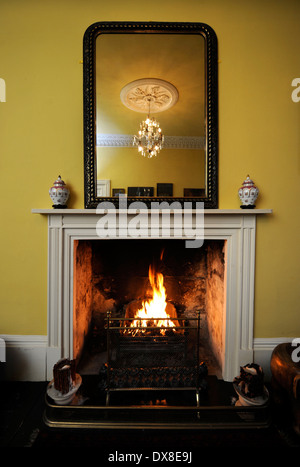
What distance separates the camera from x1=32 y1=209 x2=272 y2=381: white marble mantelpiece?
191 cm

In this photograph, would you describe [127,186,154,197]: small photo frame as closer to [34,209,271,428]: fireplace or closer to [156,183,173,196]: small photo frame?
[156,183,173,196]: small photo frame

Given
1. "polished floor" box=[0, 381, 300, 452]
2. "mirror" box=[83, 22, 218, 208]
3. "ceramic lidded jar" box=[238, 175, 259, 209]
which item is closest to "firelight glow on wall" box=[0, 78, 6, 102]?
"mirror" box=[83, 22, 218, 208]

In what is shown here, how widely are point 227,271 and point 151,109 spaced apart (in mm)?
1412

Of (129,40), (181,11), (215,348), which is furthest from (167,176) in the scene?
(215,348)

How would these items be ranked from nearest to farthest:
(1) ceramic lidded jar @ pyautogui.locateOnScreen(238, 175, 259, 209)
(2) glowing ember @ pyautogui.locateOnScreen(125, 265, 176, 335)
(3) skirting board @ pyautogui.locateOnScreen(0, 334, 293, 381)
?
(1) ceramic lidded jar @ pyautogui.locateOnScreen(238, 175, 259, 209), (3) skirting board @ pyautogui.locateOnScreen(0, 334, 293, 381), (2) glowing ember @ pyautogui.locateOnScreen(125, 265, 176, 335)

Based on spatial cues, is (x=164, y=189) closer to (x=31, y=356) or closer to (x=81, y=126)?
(x=81, y=126)

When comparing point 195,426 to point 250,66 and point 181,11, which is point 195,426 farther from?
point 181,11

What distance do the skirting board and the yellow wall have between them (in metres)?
0.06

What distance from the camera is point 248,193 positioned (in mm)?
1840

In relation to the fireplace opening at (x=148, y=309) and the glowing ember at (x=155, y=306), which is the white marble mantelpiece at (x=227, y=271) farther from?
the glowing ember at (x=155, y=306)

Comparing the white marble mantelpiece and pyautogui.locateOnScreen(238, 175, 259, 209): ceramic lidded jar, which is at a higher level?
pyautogui.locateOnScreen(238, 175, 259, 209): ceramic lidded jar

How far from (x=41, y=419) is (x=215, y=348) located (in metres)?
1.50

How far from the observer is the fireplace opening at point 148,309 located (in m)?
1.88

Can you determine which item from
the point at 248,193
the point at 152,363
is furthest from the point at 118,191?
the point at 152,363
